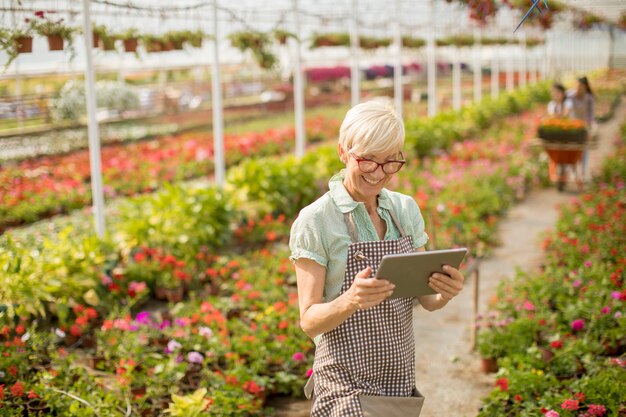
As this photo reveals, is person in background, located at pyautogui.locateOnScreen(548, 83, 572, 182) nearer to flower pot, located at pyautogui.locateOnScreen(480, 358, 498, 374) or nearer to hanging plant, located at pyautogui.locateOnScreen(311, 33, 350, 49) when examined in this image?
hanging plant, located at pyautogui.locateOnScreen(311, 33, 350, 49)

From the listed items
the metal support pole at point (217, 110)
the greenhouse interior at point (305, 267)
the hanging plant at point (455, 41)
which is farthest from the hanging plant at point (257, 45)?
the hanging plant at point (455, 41)

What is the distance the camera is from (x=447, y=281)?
197 cm

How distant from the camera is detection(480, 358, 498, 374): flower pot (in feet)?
13.8

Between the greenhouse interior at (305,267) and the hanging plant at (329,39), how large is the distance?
5cm

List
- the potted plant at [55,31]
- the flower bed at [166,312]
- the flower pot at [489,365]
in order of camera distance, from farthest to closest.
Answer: the potted plant at [55,31] → the flower pot at [489,365] → the flower bed at [166,312]

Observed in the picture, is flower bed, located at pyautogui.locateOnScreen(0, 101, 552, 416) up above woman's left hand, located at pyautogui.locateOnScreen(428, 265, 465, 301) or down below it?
below

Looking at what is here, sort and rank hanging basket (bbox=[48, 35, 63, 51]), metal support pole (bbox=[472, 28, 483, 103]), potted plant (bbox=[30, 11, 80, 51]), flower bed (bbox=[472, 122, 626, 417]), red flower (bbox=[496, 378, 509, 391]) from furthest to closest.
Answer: metal support pole (bbox=[472, 28, 483, 103]) → hanging basket (bbox=[48, 35, 63, 51]) → potted plant (bbox=[30, 11, 80, 51]) → red flower (bbox=[496, 378, 509, 391]) → flower bed (bbox=[472, 122, 626, 417])

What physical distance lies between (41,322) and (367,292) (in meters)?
3.41

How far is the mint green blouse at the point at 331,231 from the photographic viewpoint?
201cm

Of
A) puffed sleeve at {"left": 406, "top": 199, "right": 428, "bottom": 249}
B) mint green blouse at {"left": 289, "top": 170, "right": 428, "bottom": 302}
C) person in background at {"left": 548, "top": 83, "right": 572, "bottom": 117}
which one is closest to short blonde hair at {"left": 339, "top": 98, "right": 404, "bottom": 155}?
mint green blouse at {"left": 289, "top": 170, "right": 428, "bottom": 302}

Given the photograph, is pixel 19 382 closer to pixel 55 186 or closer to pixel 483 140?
pixel 55 186

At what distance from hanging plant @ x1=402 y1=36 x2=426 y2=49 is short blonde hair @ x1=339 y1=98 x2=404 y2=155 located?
42.2ft

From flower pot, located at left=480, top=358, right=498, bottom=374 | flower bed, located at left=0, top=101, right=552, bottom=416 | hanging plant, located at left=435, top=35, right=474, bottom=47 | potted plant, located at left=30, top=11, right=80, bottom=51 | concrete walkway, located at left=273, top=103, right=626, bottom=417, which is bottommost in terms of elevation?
concrete walkway, located at left=273, top=103, right=626, bottom=417

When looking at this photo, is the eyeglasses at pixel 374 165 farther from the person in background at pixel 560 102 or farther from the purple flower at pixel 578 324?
the person in background at pixel 560 102
